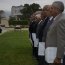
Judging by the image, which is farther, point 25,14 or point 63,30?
point 25,14

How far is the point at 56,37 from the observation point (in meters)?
8.09

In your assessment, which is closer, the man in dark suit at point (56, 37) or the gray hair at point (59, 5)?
the man in dark suit at point (56, 37)

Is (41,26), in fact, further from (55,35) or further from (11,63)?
(11,63)

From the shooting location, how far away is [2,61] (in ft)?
50.8

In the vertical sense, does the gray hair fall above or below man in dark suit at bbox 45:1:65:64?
above

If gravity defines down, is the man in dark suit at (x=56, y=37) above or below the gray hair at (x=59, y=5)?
below

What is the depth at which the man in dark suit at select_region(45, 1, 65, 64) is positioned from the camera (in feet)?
25.7

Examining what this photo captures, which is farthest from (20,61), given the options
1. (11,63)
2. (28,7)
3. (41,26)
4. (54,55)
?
(28,7)

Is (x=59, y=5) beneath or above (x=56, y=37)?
above

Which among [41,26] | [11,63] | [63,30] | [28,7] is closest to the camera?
[63,30]

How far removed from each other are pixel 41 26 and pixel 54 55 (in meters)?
2.18

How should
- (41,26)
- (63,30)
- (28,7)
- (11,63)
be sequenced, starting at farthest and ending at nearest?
(28,7) → (11,63) → (41,26) → (63,30)

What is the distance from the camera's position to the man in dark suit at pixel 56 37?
7832 mm

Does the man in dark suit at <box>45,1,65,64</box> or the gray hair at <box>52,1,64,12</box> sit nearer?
the man in dark suit at <box>45,1,65,64</box>
